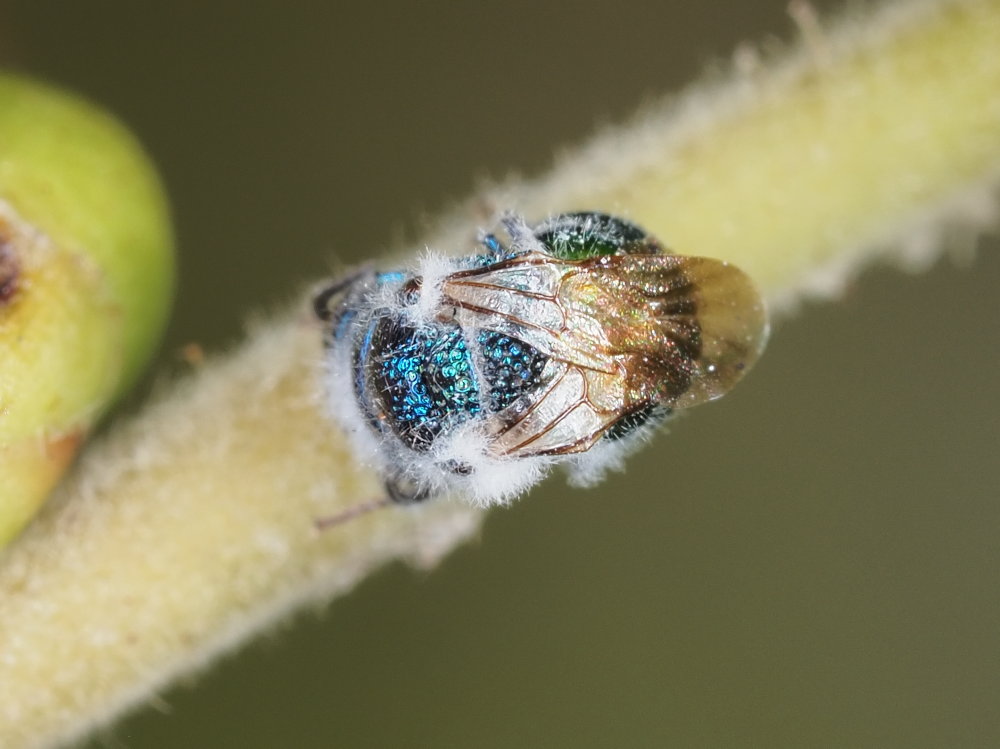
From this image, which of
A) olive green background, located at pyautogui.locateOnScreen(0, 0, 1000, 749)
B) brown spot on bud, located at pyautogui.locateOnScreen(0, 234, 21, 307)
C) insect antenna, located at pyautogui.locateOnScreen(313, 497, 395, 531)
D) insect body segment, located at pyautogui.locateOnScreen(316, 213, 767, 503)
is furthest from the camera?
olive green background, located at pyautogui.locateOnScreen(0, 0, 1000, 749)

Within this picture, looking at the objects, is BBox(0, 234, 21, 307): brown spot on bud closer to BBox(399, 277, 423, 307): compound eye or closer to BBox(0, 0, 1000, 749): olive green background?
BBox(399, 277, 423, 307): compound eye

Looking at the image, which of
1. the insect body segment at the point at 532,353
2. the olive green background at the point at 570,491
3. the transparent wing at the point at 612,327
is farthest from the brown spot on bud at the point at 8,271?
the olive green background at the point at 570,491

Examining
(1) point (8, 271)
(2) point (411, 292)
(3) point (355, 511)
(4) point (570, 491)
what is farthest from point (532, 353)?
(4) point (570, 491)

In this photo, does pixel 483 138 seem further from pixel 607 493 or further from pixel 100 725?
pixel 100 725

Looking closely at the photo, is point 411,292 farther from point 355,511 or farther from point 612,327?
point 355,511

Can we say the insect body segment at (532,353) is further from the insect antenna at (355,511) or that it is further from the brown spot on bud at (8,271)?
the brown spot on bud at (8,271)

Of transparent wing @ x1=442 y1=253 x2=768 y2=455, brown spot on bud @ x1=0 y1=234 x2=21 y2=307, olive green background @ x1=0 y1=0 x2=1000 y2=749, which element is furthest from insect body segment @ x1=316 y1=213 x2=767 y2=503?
olive green background @ x1=0 y1=0 x2=1000 y2=749
